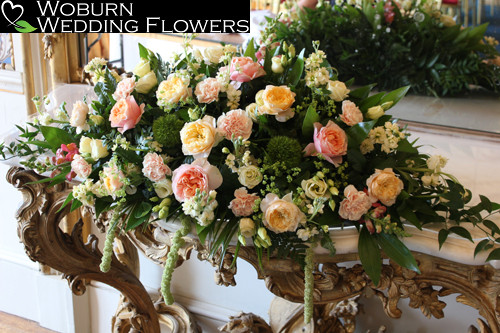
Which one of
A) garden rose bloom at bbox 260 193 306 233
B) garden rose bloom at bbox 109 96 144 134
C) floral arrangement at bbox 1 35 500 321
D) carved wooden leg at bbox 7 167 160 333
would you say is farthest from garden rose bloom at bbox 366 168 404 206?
carved wooden leg at bbox 7 167 160 333

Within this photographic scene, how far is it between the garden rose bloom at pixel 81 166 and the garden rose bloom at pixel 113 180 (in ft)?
0.17

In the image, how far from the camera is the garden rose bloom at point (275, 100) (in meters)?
0.84

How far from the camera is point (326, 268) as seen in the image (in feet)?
3.22

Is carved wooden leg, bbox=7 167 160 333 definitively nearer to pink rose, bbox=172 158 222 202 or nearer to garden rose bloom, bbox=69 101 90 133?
garden rose bloom, bbox=69 101 90 133

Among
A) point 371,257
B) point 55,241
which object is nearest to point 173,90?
point 371,257

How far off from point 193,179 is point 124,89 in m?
0.21

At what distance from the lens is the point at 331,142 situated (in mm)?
823

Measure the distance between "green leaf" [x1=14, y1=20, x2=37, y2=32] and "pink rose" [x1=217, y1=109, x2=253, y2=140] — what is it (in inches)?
43.4

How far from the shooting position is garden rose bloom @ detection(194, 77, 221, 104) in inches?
34.8

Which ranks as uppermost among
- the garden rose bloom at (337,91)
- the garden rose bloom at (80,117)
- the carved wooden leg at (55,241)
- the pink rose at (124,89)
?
the garden rose bloom at (337,91)

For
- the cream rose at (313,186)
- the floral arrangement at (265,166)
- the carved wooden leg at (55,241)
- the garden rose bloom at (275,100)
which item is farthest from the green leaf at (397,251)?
the carved wooden leg at (55,241)

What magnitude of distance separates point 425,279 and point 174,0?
39.8 inches

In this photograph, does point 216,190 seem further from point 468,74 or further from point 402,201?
point 468,74

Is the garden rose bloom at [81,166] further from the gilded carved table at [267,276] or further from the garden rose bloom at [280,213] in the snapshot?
the garden rose bloom at [280,213]
